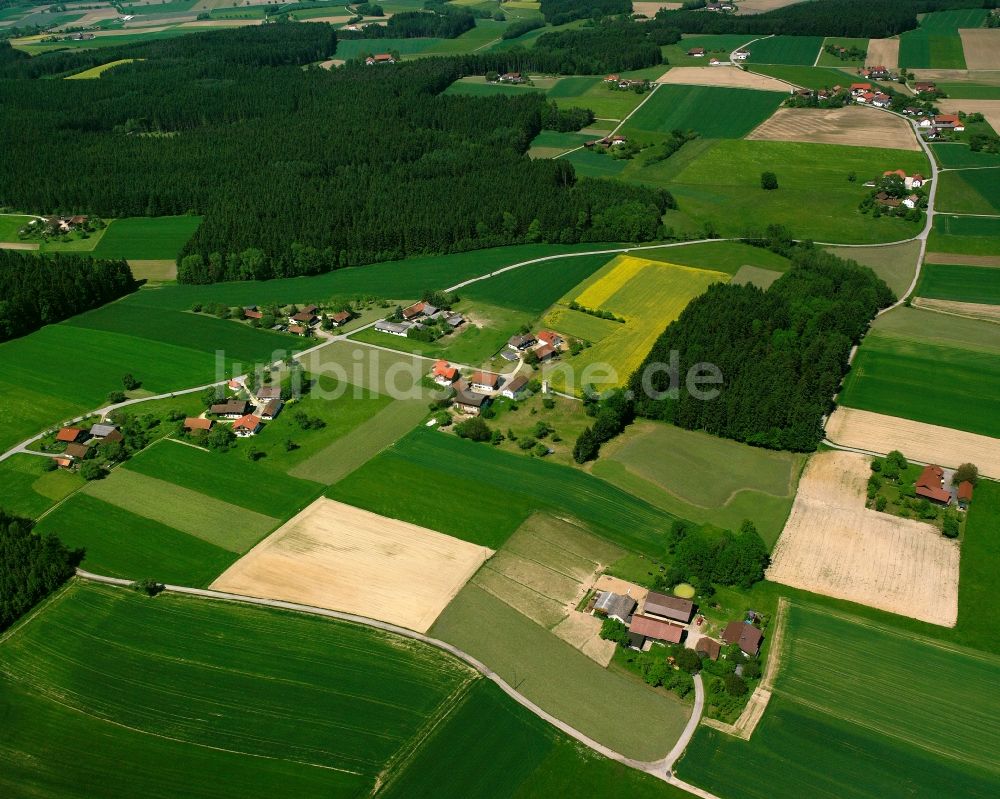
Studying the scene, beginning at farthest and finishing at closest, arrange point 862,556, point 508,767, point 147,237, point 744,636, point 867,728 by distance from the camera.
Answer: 1. point 147,237
2. point 862,556
3. point 744,636
4. point 867,728
5. point 508,767

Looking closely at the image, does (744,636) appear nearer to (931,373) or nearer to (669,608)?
(669,608)

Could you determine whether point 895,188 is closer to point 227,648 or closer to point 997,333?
point 997,333

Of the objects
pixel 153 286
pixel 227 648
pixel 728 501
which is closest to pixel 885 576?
pixel 728 501

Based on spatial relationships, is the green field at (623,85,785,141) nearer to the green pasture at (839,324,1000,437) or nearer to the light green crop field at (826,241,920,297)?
the light green crop field at (826,241,920,297)

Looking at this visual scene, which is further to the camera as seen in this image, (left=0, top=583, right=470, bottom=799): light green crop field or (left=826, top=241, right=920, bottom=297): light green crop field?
(left=826, top=241, right=920, bottom=297): light green crop field

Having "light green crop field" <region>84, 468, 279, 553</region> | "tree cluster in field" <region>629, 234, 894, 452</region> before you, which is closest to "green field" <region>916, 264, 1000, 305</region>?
"tree cluster in field" <region>629, 234, 894, 452</region>

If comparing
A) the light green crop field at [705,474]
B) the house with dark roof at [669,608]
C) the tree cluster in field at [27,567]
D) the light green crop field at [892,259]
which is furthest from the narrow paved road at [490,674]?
the light green crop field at [892,259]

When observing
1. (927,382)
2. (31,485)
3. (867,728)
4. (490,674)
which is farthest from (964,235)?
(31,485)
